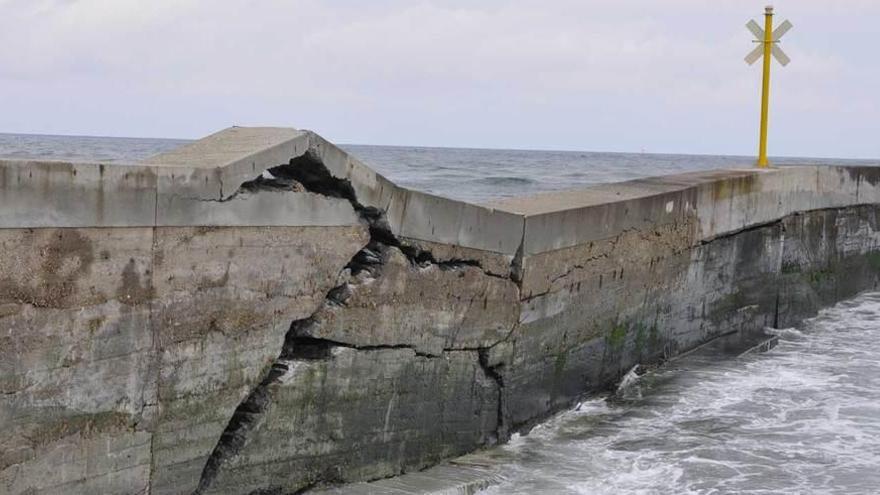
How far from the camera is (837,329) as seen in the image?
13.3 metres

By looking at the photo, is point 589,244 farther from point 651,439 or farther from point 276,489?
point 276,489

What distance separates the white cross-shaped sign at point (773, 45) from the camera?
13.9 m

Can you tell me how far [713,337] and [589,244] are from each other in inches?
133

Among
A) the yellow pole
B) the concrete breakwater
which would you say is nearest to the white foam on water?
the concrete breakwater

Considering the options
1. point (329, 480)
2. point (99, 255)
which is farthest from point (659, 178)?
point (99, 255)

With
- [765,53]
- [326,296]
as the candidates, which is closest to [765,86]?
[765,53]

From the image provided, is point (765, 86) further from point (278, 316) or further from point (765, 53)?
point (278, 316)

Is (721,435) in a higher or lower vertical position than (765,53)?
lower

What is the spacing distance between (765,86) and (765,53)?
0.48 metres

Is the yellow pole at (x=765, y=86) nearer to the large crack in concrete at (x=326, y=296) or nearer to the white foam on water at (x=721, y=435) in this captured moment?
the white foam on water at (x=721, y=435)

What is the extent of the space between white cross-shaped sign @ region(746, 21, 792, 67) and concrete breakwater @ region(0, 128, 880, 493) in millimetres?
5170

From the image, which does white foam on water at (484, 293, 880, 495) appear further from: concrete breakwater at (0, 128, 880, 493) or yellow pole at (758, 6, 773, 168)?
yellow pole at (758, 6, 773, 168)

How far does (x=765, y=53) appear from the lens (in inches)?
548

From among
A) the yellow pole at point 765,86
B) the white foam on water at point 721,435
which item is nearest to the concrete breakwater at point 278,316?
the white foam on water at point 721,435
